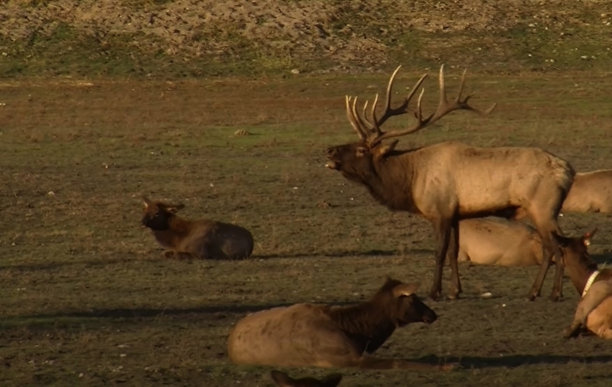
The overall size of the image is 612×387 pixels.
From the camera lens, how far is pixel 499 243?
15.7 metres

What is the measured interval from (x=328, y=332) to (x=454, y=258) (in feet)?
13.5

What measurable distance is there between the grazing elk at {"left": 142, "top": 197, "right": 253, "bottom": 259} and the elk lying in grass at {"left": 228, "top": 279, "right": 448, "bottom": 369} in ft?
17.5

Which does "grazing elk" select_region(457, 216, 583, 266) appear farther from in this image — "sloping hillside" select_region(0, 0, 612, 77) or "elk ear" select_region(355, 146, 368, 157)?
"sloping hillside" select_region(0, 0, 612, 77)

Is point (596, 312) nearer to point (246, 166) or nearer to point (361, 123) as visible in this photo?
point (361, 123)

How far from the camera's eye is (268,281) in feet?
48.1

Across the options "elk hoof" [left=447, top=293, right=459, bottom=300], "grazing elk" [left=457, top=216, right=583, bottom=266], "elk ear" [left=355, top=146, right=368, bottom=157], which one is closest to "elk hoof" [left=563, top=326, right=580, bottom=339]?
"elk hoof" [left=447, top=293, right=459, bottom=300]

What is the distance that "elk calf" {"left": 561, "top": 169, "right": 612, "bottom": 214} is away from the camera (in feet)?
63.0

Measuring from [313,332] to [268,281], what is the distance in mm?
4307

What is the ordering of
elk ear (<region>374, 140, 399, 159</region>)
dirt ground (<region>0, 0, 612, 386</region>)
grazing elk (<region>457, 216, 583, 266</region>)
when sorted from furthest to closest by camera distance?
grazing elk (<region>457, 216, 583, 266</region>) < elk ear (<region>374, 140, 399, 159</region>) < dirt ground (<region>0, 0, 612, 386</region>)

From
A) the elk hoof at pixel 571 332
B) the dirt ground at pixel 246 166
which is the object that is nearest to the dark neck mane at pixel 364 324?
the dirt ground at pixel 246 166

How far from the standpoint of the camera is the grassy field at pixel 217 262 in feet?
36.1

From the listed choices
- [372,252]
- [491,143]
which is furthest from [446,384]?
[491,143]

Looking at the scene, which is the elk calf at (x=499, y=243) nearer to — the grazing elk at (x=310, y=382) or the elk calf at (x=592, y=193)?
the elk calf at (x=592, y=193)

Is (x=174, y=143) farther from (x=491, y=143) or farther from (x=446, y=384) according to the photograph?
(x=446, y=384)
